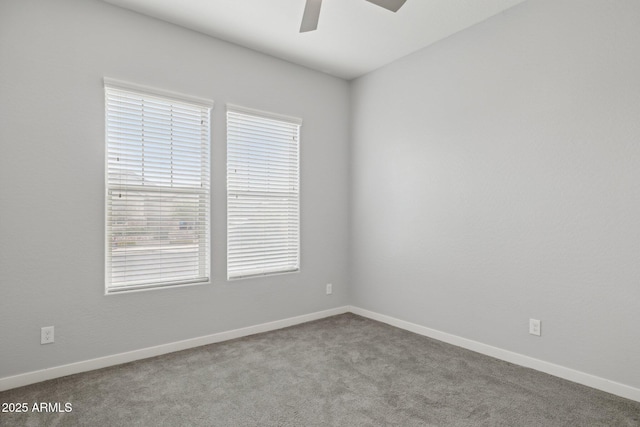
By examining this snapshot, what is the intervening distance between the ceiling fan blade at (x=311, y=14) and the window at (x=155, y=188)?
4.10 ft

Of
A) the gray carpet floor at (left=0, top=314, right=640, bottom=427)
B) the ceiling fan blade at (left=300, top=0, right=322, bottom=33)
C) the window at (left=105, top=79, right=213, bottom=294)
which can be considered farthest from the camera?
the window at (left=105, top=79, right=213, bottom=294)

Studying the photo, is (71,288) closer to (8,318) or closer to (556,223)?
(8,318)

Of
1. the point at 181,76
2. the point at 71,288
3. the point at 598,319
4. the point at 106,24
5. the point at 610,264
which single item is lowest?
the point at 598,319

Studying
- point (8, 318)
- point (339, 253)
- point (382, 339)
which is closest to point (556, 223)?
point (382, 339)

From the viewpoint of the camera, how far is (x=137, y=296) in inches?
116

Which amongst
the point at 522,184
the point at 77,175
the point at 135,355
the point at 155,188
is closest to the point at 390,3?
the point at 522,184

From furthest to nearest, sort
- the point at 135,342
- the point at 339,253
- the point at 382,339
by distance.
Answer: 1. the point at 339,253
2. the point at 382,339
3. the point at 135,342

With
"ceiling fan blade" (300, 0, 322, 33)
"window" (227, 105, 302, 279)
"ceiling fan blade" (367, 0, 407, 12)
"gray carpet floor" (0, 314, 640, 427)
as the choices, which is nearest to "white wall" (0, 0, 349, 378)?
"window" (227, 105, 302, 279)

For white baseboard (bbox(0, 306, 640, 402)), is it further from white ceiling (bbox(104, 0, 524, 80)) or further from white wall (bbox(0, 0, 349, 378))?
white ceiling (bbox(104, 0, 524, 80))

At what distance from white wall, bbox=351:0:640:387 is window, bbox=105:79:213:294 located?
6.50 ft

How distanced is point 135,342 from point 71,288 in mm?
661

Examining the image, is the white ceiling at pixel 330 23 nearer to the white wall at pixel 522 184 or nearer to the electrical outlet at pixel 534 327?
the white wall at pixel 522 184

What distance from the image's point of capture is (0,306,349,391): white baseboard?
2.50 meters

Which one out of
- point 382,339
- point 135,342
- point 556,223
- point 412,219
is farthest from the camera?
point 412,219
